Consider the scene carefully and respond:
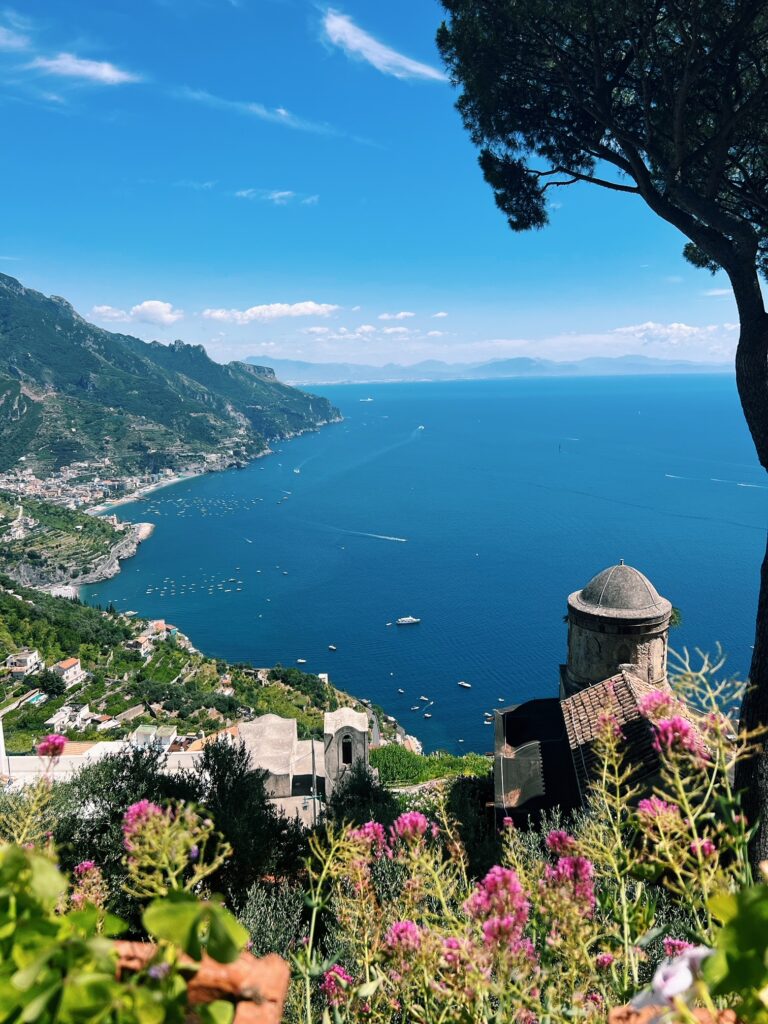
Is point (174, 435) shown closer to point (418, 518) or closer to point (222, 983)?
Result: point (418, 518)

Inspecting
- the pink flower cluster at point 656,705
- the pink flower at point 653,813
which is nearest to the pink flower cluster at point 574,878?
the pink flower at point 653,813

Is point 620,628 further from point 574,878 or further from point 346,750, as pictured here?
point 574,878

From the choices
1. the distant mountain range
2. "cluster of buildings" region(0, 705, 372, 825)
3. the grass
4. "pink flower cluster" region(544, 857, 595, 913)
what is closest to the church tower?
"cluster of buildings" region(0, 705, 372, 825)

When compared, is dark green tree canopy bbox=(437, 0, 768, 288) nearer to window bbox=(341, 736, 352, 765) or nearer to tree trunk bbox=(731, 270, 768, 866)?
tree trunk bbox=(731, 270, 768, 866)

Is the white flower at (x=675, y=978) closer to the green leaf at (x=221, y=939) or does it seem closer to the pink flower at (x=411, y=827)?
the green leaf at (x=221, y=939)

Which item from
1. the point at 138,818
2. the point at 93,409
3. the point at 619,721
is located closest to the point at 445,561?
the point at 619,721
